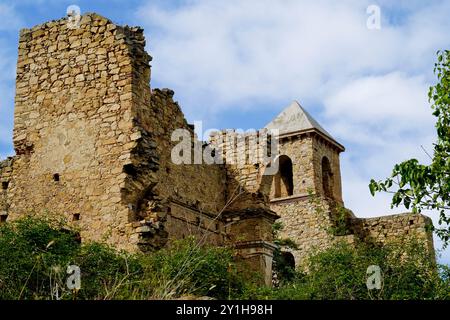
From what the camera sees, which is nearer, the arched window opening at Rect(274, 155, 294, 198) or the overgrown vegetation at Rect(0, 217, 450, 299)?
the overgrown vegetation at Rect(0, 217, 450, 299)

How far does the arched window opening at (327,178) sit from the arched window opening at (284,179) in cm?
136

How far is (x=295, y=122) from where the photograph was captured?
33.2 metres

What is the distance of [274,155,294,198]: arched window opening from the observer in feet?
107

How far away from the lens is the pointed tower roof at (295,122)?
32500 millimetres

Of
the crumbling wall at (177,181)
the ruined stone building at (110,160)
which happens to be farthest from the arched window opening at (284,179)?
the crumbling wall at (177,181)

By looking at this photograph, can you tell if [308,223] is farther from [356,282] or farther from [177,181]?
[356,282]

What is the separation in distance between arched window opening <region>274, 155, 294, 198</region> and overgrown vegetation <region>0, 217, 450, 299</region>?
1830cm

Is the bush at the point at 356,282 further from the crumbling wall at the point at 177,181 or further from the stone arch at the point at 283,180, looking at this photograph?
the stone arch at the point at 283,180

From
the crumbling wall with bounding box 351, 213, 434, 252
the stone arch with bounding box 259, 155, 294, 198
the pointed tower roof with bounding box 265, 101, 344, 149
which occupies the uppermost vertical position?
the pointed tower roof with bounding box 265, 101, 344, 149

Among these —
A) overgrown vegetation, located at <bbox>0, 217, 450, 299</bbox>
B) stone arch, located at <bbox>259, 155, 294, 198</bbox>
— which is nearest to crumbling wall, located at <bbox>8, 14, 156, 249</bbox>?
overgrown vegetation, located at <bbox>0, 217, 450, 299</bbox>

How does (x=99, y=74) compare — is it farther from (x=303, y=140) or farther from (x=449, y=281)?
(x=303, y=140)

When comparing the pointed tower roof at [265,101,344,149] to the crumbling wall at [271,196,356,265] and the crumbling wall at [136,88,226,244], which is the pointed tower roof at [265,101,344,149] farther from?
the crumbling wall at [136,88,226,244]
